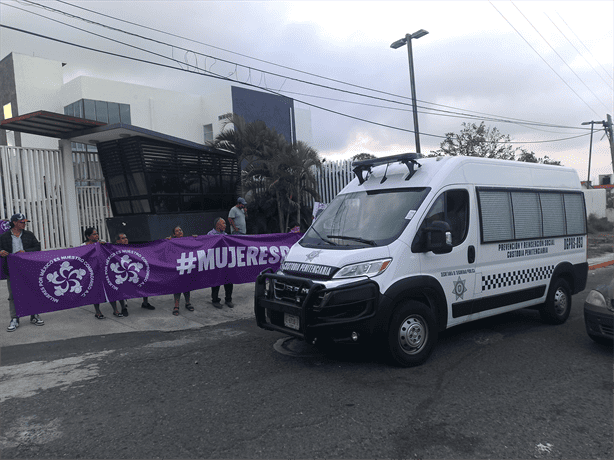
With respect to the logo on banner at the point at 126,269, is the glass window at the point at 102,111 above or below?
above

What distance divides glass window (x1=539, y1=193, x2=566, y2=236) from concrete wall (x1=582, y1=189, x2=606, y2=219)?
1026 inches

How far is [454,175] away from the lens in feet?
19.3

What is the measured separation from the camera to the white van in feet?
16.2

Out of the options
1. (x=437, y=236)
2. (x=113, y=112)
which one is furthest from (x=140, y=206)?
(x=113, y=112)

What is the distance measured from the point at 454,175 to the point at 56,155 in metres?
10.6

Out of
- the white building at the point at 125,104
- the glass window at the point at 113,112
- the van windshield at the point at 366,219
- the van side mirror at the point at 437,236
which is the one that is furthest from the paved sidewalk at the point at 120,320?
the glass window at the point at 113,112

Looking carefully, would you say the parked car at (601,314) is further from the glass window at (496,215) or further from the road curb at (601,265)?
the road curb at (601,265)

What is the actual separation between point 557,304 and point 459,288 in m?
2.43

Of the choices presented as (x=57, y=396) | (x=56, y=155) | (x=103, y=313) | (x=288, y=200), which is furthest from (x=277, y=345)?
(x=288, y=200)

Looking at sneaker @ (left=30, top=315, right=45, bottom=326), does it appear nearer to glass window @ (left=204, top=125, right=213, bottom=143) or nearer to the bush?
the bush

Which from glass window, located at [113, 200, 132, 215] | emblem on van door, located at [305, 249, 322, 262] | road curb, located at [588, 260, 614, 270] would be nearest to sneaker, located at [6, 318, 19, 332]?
emblem on van door, located at [305, 249, 322, 262]

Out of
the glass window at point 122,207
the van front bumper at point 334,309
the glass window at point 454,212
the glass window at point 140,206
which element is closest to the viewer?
the van front bumper at point 334,309

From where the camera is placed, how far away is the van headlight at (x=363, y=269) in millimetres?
4980

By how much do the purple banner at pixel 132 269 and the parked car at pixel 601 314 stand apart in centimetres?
568
